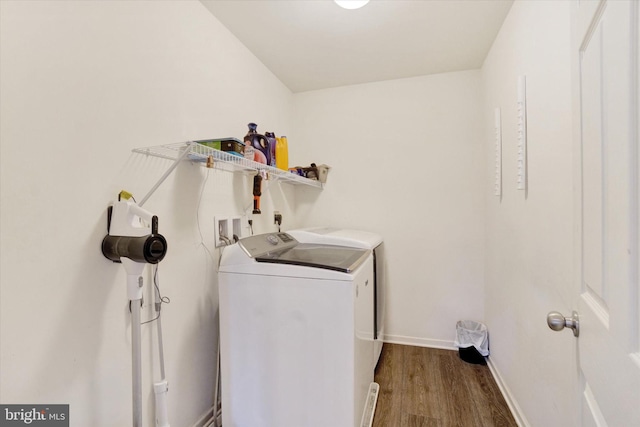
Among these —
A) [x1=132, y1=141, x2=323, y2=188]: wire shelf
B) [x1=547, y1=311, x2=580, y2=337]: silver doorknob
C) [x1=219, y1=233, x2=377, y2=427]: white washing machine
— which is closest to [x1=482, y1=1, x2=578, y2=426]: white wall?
[x1=547, y1=311, x2=580, y2=337]: silver doorknob

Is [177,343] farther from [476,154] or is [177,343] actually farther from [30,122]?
[476,154]

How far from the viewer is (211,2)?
1.58 meters

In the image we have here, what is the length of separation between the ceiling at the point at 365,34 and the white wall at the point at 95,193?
15.9 inches

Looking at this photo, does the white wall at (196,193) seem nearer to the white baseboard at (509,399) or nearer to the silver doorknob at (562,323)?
the white baseboard at (509,399)

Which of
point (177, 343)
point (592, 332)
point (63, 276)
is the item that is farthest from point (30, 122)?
point (592, 332)

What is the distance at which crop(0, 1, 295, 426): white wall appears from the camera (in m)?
0.82

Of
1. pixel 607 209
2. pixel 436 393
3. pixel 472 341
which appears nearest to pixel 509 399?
pixel 436 393

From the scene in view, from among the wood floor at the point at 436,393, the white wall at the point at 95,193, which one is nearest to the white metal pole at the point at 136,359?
the white wall at the point at 95,193

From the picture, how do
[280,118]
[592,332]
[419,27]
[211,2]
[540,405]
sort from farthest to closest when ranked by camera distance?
1. [280,118]
2. [419,27]
3. [211,2]
4. [540,405]
5. [592,332]

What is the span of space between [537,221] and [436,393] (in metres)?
1.33

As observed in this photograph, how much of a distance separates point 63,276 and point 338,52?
7.04 ft

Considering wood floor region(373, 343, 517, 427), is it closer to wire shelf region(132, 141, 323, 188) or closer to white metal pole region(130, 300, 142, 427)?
white metal pole region(130, 300, 142, 427)

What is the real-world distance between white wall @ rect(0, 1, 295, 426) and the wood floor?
116cm

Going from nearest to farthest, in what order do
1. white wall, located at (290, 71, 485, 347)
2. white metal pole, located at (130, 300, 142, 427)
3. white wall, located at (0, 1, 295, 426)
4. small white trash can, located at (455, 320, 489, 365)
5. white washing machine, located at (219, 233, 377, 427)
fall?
white wall, located at (0, 1, 295, 426) < white metal pole, located at (130, 300, 142, 427) < white washing machine, located at (219, 233, 377, 427) < small white trash can, located at (455, 320, 489, 365) < white wall, located at (290, 71, 485, 347)
